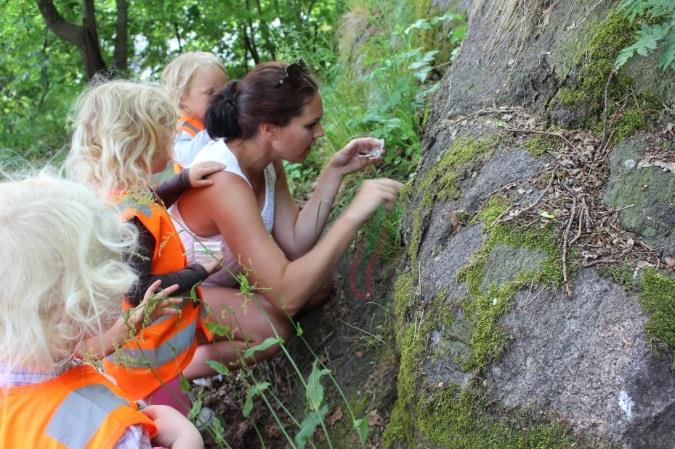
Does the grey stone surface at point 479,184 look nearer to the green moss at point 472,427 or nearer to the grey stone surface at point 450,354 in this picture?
the grey stone surface at point 450,354

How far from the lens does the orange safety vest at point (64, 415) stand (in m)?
1.48

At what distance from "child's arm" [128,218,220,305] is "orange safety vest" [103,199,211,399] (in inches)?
1.5

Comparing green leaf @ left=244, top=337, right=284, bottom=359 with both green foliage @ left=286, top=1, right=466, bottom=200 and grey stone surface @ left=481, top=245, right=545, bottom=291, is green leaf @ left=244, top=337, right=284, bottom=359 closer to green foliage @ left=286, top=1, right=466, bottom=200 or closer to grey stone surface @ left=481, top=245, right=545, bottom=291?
grey stone surface @ left=481, top=245, right=545, bottom=291

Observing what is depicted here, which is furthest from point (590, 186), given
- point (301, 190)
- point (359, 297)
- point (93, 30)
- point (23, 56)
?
point (23, 56)

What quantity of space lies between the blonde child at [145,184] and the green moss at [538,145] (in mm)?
1225

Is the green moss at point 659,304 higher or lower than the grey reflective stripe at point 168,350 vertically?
higher

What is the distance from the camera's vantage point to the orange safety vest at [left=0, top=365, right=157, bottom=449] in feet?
4.85

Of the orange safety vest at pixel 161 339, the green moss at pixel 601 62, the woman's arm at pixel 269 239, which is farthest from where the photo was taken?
the woman's arm at pixel 269 239

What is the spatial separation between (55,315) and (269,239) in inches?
52.3

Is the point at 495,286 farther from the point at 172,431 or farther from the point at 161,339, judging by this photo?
the point at 161,339

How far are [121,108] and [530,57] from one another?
170cm

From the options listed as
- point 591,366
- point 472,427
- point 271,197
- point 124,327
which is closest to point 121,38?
point 271,197

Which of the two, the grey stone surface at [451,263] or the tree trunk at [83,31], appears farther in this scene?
the tree trunk at [83,31]

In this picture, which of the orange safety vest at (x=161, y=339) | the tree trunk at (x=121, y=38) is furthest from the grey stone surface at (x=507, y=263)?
the tree trunk at (x=121, y=38)
